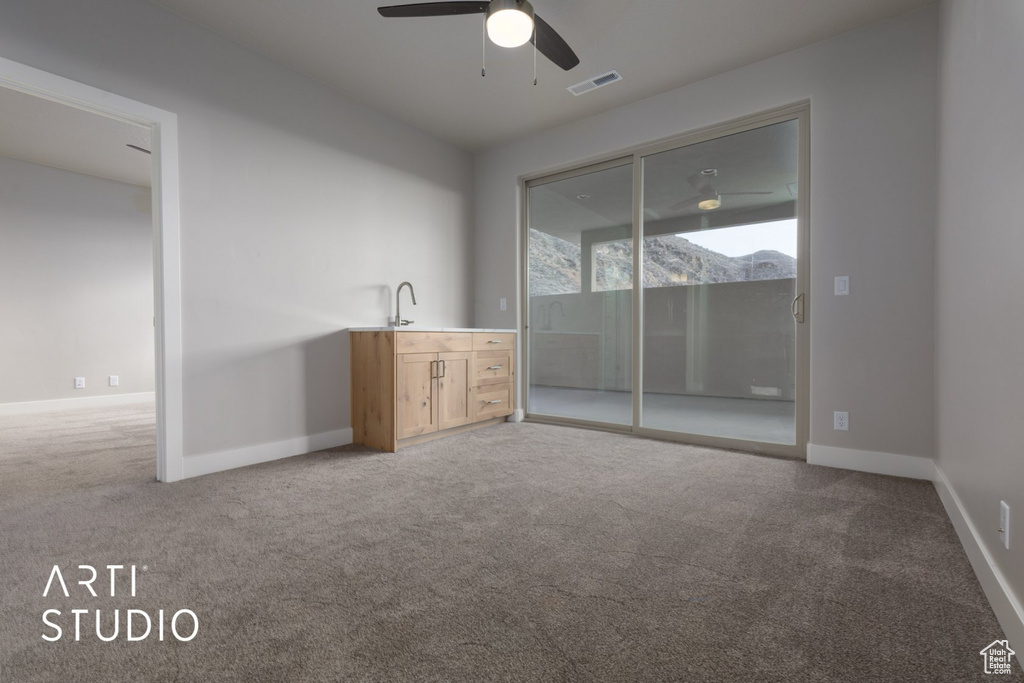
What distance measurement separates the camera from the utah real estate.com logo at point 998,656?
1133 millimetres

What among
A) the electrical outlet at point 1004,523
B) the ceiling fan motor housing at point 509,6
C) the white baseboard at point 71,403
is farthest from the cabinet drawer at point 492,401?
the white baseboard at point 71,403

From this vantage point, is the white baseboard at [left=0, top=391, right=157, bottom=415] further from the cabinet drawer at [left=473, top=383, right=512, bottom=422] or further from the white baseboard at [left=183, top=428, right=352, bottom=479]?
the cabinet drawer at [left=473, top=383, right=512, bottom=422]

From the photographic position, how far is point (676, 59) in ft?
10.6

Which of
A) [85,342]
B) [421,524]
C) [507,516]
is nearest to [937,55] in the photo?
[507,516]

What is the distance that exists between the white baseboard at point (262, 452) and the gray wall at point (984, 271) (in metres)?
3.51

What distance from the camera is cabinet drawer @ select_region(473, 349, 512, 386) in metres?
4.08

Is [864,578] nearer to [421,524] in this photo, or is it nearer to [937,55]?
[421,524]

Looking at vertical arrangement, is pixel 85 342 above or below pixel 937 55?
below

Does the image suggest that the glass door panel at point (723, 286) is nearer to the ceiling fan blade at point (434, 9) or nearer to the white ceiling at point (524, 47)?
the white ceiling at point (524, 47)

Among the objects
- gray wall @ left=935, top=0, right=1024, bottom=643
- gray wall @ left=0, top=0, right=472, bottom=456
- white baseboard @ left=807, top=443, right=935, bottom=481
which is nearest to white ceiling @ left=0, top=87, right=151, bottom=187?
gray wall @ left=0, top=0, right=472, bottom=456

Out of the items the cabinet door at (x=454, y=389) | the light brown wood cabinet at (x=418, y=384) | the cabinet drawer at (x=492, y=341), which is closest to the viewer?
the light brown wood cabinet at (x=418, y=384)

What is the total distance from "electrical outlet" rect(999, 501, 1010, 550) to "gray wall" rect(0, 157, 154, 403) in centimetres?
767

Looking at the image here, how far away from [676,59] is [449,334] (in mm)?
2548

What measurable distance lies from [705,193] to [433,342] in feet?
7.75
